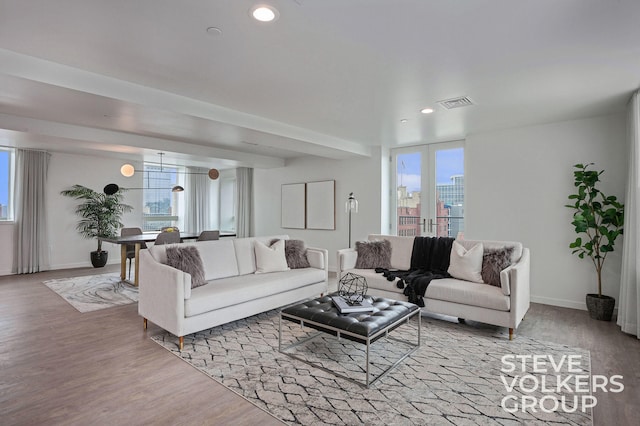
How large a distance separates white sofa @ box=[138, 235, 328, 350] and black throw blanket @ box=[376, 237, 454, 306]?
1117 mm

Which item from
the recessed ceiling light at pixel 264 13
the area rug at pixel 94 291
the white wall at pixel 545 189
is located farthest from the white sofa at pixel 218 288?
the white wall at pixel 545 189

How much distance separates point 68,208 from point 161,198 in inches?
90.1

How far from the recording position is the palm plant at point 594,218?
409cm

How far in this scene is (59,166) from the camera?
7.20m

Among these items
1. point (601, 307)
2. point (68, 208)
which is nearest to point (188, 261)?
point (601, 307)

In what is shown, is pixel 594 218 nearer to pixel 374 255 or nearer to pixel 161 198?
pixel 374 255

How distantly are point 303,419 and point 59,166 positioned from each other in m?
7.74

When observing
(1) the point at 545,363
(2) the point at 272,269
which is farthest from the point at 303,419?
(2) the point at 272,269

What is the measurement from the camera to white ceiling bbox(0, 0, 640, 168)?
221cm

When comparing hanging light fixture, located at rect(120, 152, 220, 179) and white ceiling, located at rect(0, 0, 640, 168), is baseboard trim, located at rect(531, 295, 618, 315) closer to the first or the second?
white ceiling, located at rect(0, 0, 640, 168)

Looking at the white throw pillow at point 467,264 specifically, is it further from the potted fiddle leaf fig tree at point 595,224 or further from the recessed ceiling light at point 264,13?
→ the recessed ceiling light at point 264,13

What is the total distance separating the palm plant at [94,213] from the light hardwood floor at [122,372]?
3526mm

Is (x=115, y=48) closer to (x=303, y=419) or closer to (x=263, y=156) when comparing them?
(x=303, y=419)

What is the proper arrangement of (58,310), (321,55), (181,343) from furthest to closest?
(58,310)
(181,343)
(321,55)
